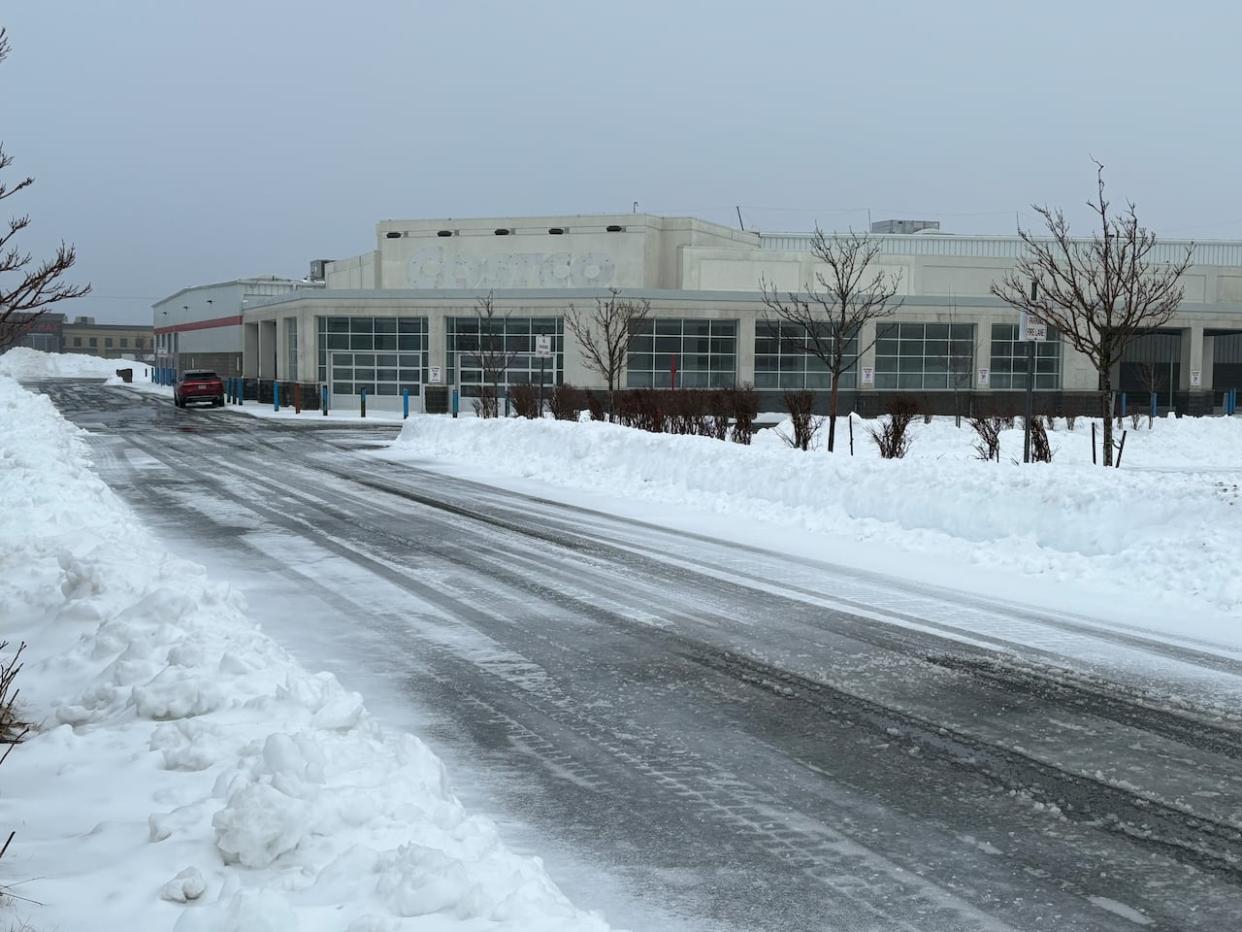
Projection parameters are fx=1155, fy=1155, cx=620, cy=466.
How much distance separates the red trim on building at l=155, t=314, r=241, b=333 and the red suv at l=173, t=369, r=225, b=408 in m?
30.2

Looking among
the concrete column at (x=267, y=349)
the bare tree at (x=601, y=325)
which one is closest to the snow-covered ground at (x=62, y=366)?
the concrete column at (x=267, y=349)

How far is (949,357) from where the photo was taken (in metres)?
54.5

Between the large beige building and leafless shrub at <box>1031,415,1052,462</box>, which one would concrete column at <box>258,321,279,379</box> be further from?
leafless shrub at <box>1031,415,1052,462</box>

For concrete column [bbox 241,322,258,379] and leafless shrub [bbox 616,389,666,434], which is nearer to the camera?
leafless shrub [bbox 616,389,666,434]

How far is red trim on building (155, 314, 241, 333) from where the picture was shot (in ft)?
272

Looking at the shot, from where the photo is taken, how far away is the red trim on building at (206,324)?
3265 inches

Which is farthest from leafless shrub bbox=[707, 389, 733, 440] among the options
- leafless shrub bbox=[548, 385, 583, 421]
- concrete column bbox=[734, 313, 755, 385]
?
concrete column bbox=[734, 313, 755, 385]

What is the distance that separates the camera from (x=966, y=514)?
13398 mm

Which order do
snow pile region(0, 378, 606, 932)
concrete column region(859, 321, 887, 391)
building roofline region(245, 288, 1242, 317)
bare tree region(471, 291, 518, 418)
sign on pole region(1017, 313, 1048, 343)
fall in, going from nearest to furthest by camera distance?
snow pile region(0, 378, 606, 932), sign on pole region(1017, 313, 1048, 343), bare tree region(471, 291, 518, 418), building roofline region(245, 288, 1242, 317), concrete column region(859, 321, 887, 391)

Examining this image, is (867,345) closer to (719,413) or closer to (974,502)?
(719,413)

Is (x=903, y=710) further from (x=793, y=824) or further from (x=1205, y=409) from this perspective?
(x=1205, y=409)

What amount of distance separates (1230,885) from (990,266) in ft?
206

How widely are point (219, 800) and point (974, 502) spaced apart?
10554mm

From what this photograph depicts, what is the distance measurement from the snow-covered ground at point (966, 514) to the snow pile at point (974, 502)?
2 centimetres
